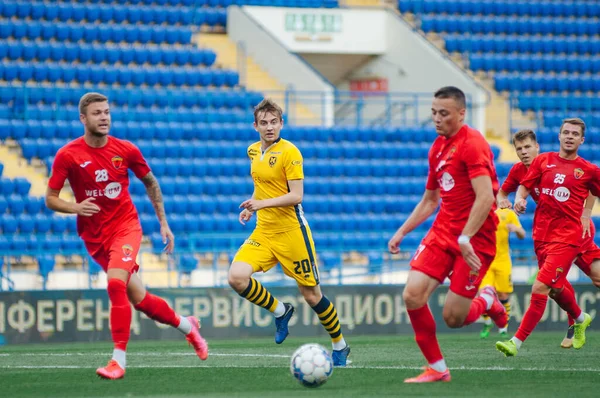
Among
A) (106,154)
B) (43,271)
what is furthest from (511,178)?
(43,271)

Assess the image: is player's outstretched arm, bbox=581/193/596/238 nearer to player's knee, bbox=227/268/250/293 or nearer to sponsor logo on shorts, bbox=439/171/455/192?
sponsor logo on shorts, bbox=439/171/455/192

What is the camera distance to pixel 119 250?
8.44m

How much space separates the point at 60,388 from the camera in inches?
310

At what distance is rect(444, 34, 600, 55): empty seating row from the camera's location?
82.4ft

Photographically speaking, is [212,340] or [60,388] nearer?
[60,388]

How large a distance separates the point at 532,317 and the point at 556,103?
48.8 feet

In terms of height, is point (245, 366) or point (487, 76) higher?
point (487, 76)

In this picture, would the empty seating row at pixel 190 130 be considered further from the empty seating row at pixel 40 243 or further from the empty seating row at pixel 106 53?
the empty seating row at pixel 40 243

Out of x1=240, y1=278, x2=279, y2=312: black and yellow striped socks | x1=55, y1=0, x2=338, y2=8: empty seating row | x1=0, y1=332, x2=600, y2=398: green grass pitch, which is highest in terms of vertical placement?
x1=55, y1=0, x2=338, y2=8: empty seating row

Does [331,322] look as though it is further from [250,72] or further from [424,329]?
[250,72]

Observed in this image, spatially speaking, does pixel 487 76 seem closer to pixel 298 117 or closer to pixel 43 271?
pixel 298 117

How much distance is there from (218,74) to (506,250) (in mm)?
9751

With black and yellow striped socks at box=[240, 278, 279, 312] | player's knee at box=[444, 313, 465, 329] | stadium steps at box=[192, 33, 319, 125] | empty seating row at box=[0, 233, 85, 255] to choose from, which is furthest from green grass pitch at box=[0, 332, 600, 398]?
stadium steps at box=[192, 33, 319, 125]

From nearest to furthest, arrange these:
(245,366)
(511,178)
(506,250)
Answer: (245,366) < (511,178) < (506,250)
